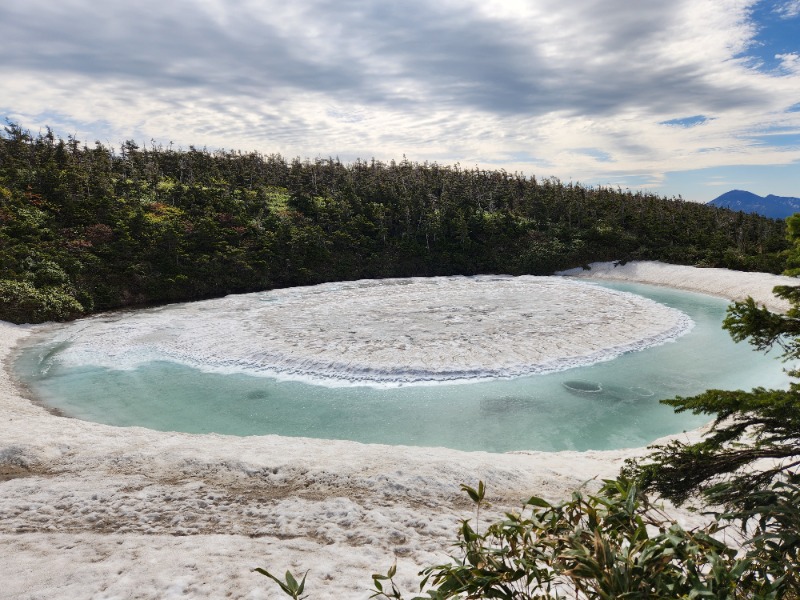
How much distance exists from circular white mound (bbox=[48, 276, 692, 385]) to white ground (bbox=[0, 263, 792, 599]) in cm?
815

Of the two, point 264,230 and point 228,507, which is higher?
point 264,230

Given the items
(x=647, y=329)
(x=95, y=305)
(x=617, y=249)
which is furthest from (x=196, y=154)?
(x=647, y=329)

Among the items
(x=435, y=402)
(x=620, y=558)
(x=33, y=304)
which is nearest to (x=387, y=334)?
(x=435, y=402)

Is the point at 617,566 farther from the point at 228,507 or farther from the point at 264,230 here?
the point at 264,230

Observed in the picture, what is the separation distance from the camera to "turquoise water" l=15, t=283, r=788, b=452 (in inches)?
585

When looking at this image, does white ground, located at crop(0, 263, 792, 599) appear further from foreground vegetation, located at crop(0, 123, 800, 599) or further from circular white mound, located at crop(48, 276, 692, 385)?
circular white mound, located at crop(48, 276, 692, 385)

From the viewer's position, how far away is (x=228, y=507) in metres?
8.55

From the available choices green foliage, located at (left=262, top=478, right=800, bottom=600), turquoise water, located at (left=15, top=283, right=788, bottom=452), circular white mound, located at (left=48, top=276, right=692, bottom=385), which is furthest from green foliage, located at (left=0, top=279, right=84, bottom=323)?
green foliage, located at (left=262, top=478, right=800, bottom=600)

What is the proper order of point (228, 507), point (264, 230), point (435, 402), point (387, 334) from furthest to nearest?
point (264, 230) < point (387, 334) < point (435, 402) < point (228, 507)

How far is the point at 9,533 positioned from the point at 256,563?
178 inches

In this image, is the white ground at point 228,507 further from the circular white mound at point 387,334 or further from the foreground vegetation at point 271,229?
the circular white mound at point 387,334

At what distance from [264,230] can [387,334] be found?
3396cm

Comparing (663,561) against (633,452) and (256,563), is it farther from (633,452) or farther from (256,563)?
(633,452)

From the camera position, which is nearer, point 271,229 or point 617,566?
point 617,566
